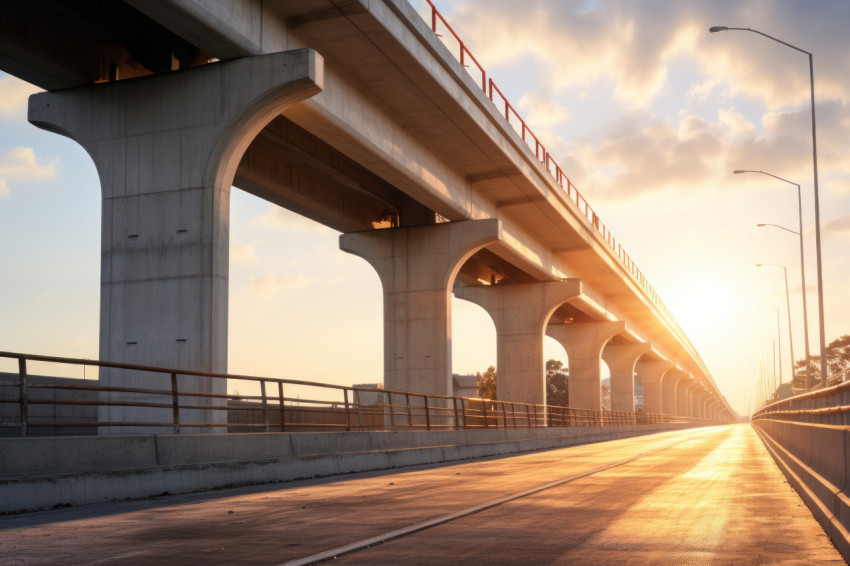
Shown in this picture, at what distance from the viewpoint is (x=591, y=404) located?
69.9 m

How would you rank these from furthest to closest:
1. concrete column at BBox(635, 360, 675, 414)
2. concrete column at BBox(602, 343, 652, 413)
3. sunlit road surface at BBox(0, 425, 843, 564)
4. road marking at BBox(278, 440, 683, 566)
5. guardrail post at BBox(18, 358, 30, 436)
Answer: concrete column at BBox(635, 360, 675, 414), concrete column at BBox(602, 343, 652, 413), guardrail post at BBox(18, 358, 30, 436), sunlit road surface at BBox(0, 425, 843, 564), road marking at BBox(278, 440, 683, 566)

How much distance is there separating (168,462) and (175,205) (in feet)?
27.9

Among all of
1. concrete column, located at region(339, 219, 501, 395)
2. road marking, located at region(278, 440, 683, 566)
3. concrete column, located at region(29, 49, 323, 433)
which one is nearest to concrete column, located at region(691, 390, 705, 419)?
concrete column, located at region(339, 219, 501, 395)

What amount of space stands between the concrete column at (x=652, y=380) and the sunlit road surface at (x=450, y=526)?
96.3 m

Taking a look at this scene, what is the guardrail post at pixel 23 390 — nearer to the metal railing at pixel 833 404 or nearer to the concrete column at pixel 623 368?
the metal railing at pixel 833 404

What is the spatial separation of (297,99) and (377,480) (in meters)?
9.27

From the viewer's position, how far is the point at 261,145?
29953mm

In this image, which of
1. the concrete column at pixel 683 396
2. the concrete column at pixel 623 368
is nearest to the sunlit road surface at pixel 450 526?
the concrete column at pixel 623 368

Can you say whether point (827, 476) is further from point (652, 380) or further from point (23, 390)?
point (652, 380)

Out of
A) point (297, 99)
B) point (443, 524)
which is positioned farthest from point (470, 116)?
point (443, 524)

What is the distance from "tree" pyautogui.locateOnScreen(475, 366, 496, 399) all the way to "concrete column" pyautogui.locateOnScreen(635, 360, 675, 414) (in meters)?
18.0

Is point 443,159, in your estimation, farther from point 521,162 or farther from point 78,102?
point 78,102

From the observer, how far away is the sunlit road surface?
7.76m

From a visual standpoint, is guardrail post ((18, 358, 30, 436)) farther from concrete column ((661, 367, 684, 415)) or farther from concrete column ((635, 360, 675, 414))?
concrete column ((661, 367, 684, 415))
